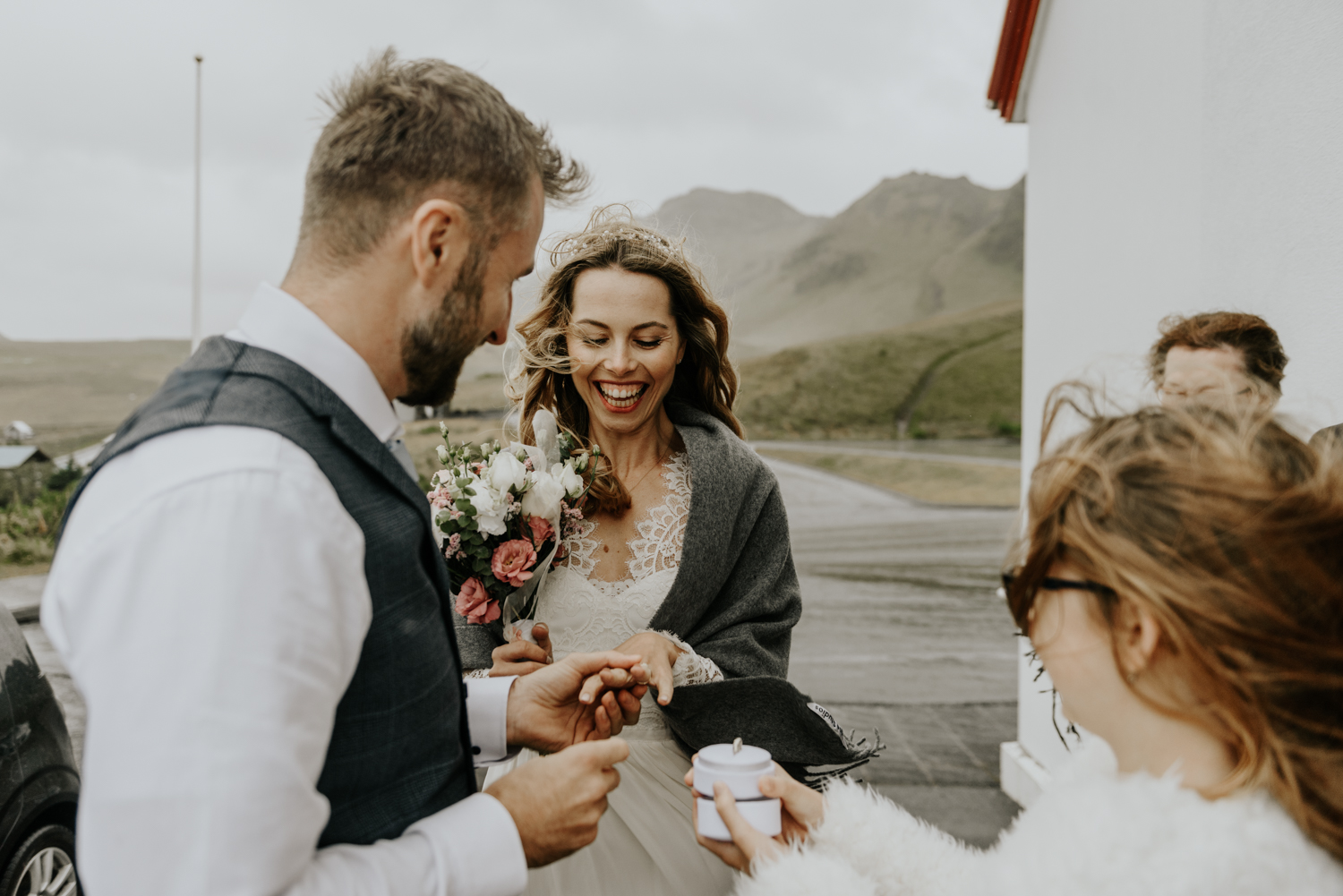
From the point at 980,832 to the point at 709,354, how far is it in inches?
129

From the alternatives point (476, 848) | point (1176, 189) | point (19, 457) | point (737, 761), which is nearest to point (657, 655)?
point (737, 761)

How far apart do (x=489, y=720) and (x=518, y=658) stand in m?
0.37

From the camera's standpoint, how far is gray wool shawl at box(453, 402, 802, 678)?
95.8 inches

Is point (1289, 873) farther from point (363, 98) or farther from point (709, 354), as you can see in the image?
point (709, 354)

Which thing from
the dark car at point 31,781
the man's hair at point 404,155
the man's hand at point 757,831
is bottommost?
the dark car at point 31,781

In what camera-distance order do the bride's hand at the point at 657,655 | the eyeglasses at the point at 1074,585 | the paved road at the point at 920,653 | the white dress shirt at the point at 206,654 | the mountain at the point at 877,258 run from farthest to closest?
1. the mountain at the point at 877,258
2. the paved road at the point at 920,653
3. the bride's hand at the point at 657,655
4. the eyeglasses at the point at 1074,585
5. the white dress shirt at the point at 206,654

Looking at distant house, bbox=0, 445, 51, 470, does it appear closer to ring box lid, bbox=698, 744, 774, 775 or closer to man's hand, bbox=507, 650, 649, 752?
man's hand, bbox=507, 650, 649, 752

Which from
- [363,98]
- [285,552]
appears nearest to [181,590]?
[285,552]

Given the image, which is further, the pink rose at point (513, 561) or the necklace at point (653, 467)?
the necklace at point (653, 467)

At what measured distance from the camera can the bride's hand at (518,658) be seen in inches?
87.2

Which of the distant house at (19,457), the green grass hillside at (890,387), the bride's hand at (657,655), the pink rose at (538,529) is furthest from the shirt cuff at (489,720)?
the green grass hillside at (890,387)

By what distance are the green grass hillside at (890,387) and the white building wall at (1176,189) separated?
33.8 m

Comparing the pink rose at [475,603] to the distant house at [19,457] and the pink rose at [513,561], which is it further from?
the distant house at [19,457]

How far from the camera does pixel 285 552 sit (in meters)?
0.98
